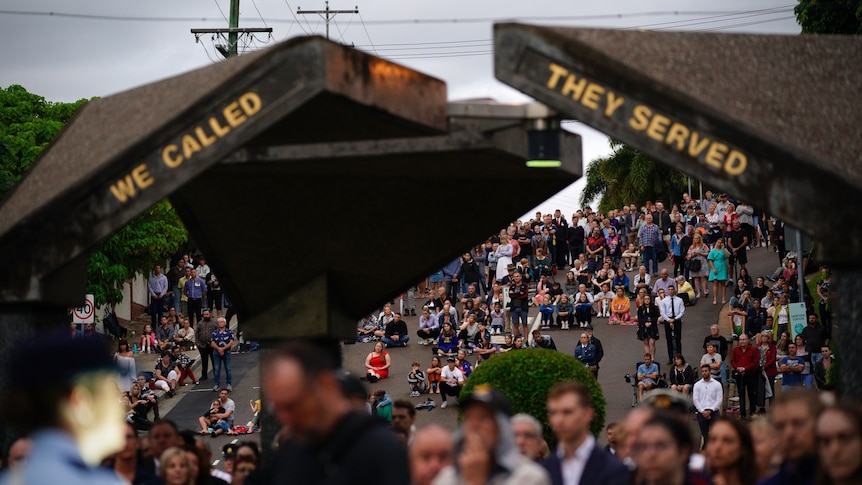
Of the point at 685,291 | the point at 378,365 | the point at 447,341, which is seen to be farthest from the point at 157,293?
the point at 685,291

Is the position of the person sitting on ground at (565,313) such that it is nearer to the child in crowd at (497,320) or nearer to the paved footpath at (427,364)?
the paved footpath at (427,364)

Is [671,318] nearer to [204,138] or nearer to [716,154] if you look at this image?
[716,154]

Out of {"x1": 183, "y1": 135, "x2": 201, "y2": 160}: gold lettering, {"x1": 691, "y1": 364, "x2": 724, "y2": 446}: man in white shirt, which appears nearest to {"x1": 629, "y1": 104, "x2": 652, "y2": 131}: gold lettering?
{"x1": 183, "y1": 135, "x2": 201, "y2": 160}: gold lettering

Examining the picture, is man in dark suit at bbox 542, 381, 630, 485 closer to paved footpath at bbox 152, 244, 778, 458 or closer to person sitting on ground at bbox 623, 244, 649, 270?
paved footpath at bbox 152, 244, 778, 458

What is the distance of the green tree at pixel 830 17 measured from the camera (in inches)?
1248

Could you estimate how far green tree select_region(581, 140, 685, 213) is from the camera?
2253 inches

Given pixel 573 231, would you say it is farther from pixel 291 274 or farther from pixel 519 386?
pixel 291 274

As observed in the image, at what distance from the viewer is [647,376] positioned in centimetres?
2700

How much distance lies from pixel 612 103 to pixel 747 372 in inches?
689

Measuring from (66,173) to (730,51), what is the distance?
218 inches

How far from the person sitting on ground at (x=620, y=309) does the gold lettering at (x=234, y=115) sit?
25939mm

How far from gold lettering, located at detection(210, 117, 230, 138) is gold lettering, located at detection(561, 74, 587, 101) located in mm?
2612

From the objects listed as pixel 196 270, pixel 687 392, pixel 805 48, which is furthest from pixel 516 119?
pixel 196 270

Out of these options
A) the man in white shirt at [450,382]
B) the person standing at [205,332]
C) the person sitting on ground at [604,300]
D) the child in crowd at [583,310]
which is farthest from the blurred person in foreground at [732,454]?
the person sitting on ground at [604,300]
